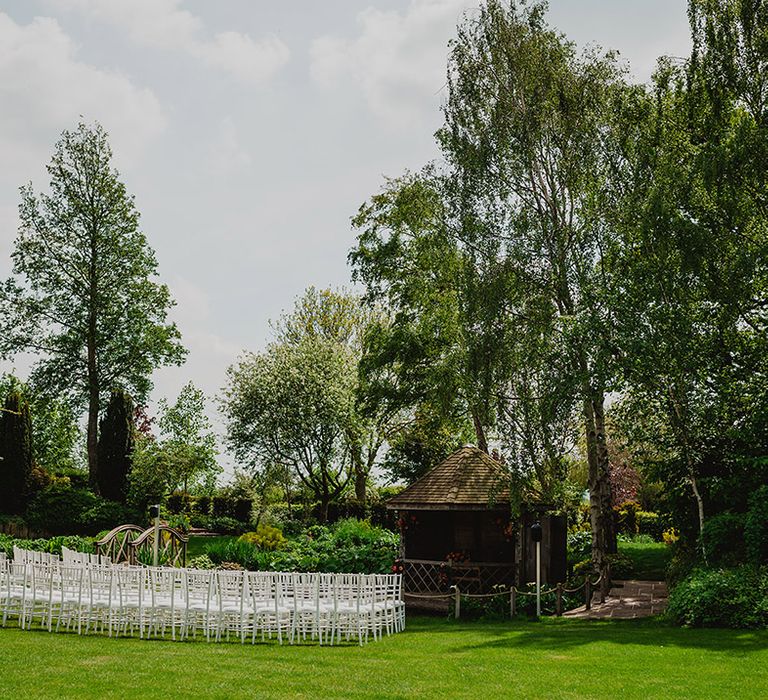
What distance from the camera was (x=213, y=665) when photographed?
35.8 feet

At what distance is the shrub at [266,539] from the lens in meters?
27.3

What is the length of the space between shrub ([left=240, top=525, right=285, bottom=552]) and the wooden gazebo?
22.3 feet

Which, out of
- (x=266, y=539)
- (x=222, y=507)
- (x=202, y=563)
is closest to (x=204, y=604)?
(x=202, y=563)

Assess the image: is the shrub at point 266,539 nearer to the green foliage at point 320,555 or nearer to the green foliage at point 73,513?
the green foliage at point 320,555

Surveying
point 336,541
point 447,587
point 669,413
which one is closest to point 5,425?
point 336,541

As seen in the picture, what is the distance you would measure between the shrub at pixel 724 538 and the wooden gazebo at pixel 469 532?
12.5 ft

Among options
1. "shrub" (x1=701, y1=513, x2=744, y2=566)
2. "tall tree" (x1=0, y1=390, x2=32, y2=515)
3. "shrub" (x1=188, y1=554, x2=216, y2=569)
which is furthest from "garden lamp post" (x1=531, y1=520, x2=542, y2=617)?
"tall tree" (x1=0, y1=390, x2=32, y2=515)

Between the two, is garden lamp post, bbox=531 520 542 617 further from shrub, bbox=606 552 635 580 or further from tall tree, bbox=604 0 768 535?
shrub, bbox=606 552 635 580

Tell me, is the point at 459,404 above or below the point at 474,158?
below

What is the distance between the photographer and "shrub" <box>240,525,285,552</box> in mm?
27266

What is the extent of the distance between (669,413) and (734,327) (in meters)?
2.98

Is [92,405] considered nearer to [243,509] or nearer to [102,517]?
[102,517]

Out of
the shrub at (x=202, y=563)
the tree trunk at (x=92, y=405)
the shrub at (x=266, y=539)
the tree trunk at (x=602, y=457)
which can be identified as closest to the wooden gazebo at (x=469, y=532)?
the tree trunk at (x=602, y=457)

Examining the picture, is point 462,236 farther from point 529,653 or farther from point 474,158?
point 529,653
